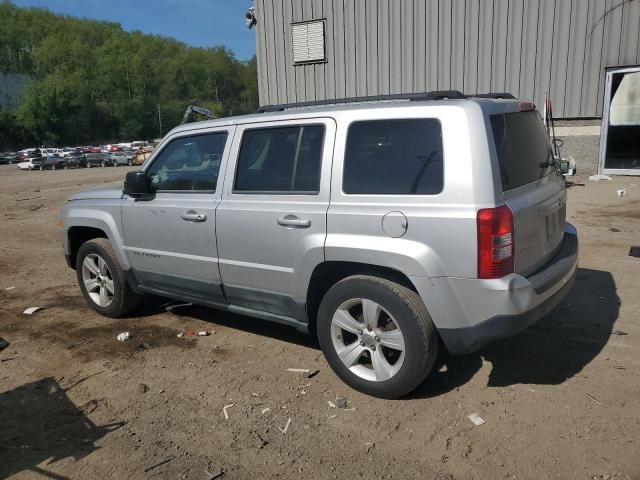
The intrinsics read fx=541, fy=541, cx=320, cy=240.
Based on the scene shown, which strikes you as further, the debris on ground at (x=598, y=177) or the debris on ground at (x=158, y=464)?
the debris on ground at (x=598, y=177)

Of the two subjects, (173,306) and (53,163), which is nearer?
(173,306)

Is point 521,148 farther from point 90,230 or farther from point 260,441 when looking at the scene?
point 90,230

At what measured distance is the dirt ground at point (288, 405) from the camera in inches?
115

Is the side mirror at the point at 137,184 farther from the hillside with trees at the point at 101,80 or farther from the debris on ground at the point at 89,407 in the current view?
the hillside with trees at the point at 101,80

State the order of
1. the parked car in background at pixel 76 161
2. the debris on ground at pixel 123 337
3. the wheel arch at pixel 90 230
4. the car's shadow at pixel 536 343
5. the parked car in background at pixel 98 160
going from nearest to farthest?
the car's shadow at pixel 536 343, the debris on ground at pixel 123 337, the wheel arch at pixel 90 230, the parked car in background at pixel 76 161, the parked car in background at pixel 98 160

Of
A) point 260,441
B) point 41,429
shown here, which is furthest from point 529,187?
point 41,429

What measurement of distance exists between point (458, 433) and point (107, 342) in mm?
3095

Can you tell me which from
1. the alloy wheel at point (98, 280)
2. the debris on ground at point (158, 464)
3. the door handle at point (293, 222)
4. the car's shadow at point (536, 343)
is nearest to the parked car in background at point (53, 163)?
the alloy wheel at point (98, 280)

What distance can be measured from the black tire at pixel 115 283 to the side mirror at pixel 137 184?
77 centimetres

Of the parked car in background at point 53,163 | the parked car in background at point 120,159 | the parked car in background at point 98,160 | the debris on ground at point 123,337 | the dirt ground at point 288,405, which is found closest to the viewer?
the dirt ground at point 288,405

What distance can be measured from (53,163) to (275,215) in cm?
4409

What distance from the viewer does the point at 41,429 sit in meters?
3.33

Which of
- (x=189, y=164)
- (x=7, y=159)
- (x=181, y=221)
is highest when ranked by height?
(x=189, y=164)

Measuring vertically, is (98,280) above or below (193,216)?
below
